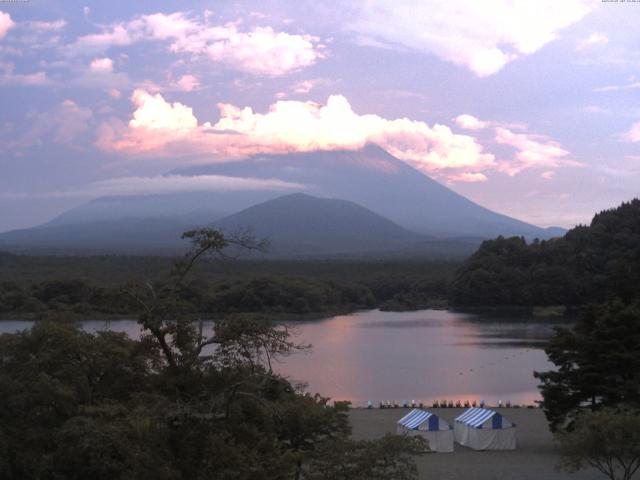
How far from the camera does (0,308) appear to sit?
1449 inches

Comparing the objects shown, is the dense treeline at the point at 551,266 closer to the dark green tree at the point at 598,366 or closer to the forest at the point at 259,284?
the forest at the point at 259,284

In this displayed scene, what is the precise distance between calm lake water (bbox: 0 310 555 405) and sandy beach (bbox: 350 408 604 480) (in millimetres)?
1970

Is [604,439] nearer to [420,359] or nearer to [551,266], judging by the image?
[420,359]

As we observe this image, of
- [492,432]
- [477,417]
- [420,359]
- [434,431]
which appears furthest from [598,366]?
[420,359]

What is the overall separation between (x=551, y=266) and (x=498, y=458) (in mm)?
34419

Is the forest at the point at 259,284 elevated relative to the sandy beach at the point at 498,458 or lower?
elevated

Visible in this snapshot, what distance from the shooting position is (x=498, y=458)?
11867 mm

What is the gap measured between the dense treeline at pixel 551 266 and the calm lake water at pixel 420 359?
4.81m

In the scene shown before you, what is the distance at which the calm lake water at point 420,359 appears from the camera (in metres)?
19.8

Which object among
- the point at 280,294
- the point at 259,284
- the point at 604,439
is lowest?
the point at 280,294

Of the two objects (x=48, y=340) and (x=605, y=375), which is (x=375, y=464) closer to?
(x=48, y=340)

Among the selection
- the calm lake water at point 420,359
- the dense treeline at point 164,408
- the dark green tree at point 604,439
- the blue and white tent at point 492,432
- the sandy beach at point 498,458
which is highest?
the dense treeline at point 164,408

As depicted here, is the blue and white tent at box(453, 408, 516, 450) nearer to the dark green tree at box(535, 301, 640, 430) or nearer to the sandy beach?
the sandy beach

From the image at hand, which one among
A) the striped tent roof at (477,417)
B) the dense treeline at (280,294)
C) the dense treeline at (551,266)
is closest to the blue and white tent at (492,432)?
the striped tent roof at (477,417)
